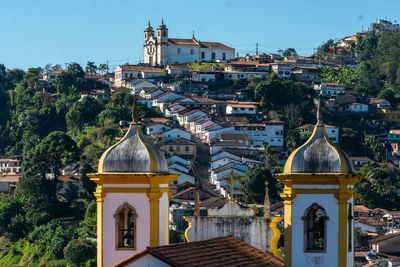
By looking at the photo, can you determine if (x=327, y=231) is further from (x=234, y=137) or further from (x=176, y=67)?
(x=176, y=67)

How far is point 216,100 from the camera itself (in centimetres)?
10488

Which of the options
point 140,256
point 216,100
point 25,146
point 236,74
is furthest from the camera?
point 236,74

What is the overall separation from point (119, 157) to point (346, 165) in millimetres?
4330

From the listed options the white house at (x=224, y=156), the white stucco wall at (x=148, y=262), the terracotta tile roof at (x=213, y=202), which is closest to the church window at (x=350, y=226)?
the white stucco wall at (x=148, y=262)

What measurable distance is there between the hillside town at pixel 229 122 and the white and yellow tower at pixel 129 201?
1485 inches

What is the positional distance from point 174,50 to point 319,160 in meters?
106

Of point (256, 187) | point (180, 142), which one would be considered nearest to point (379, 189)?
point (256, 187)

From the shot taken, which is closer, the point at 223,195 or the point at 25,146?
the point at 223,195

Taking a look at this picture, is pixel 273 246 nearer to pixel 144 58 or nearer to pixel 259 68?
pixel 259 68

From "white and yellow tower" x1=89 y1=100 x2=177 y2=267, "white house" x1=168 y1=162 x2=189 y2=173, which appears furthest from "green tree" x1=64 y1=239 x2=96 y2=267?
"white and yellow tower" x1=89 y1=100 x2=177 y2=267

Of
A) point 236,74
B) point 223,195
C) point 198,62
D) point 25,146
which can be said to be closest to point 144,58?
point 198,62

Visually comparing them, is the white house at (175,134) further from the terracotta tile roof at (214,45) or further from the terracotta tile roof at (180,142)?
the terracotta tile roof at (214,45)

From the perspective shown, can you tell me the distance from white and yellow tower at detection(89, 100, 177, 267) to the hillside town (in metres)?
37.7

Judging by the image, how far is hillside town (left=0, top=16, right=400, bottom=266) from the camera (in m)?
72.6
